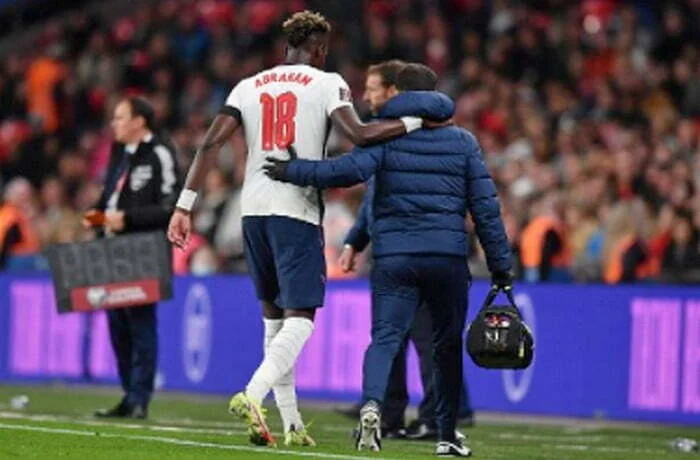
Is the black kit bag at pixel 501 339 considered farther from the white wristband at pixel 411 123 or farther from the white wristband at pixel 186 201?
the white wristband at pixel 186 201

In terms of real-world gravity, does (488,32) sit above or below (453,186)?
above

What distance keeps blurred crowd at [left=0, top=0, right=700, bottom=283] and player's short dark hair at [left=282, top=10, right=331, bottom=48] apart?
21.3ft


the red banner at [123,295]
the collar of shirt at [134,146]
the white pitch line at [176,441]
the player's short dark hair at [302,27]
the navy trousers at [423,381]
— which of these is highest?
the player's short dark hair at [302,27]

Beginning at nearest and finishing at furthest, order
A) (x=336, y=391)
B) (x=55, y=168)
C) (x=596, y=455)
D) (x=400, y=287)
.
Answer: (x=400, y=287) → (x=596, y=455) → (x=336, y=391) → (x=55, y=168)

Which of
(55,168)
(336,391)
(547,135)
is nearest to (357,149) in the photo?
(336,391)

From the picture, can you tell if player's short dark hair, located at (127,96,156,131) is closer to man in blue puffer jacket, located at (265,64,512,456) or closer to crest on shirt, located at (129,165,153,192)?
crest on shirt, located at (129,165,153,192)

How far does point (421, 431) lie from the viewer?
15.4 m

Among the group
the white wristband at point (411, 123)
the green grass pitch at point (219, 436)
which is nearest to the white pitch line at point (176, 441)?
the green grass pitch at point (219, 436)

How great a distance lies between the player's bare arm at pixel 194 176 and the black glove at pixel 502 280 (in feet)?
5.51

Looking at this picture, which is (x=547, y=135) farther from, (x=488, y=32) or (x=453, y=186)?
(x=453, y=186)

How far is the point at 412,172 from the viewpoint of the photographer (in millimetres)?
13055

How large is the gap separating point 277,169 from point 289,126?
317 millimetres

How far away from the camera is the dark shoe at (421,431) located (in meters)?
15.3

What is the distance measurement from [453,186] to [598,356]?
600 centimetres
